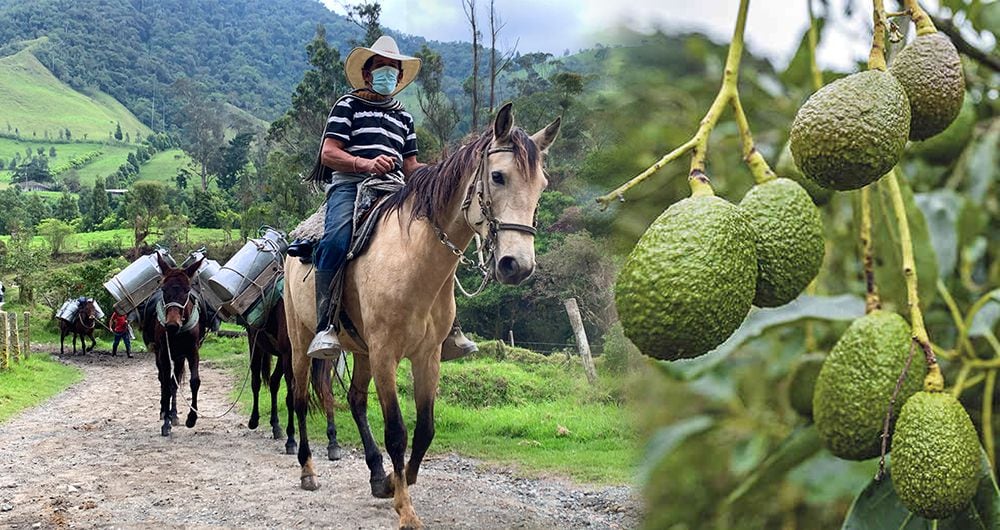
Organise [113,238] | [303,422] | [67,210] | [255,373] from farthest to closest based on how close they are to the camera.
Result: [67,210]
[113,238]
[255,373]
[303,422]

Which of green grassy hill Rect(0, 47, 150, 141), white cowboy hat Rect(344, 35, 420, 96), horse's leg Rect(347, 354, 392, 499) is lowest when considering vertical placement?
horse's leg Rect(347, 354, 392, 499)

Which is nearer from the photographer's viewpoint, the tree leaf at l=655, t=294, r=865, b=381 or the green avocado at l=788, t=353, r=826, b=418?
the tree leaf at l=655, t=294, r=865, b=381

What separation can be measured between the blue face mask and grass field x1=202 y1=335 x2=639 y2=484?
2240 millimetres

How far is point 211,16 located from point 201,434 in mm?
142143

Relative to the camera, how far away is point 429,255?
12.1 ft

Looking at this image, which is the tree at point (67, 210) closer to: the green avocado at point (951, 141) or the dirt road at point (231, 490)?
the dirt road at point (231, 490)

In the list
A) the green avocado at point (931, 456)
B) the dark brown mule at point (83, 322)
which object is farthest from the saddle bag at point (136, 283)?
the dark brown mule at point (83, 322)

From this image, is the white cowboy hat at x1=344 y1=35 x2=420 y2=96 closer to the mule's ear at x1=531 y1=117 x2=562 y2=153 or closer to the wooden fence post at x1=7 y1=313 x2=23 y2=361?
the mule's ear at x1=531 y1=117 x2=562 y2=153

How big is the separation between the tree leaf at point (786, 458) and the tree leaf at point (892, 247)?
345 millimetres

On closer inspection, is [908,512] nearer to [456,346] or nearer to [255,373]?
[456,346]

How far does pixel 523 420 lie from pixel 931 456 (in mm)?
6495

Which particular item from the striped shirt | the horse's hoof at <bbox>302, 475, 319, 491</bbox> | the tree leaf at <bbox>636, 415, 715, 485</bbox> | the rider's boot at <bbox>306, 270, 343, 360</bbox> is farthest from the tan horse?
the tree leaf at <bbox>636, 415, 715, 485</bbox>

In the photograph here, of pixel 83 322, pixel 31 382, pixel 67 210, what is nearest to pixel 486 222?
pixel 31 382

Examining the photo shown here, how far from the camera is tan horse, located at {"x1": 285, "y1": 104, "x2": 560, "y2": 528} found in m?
3.25
